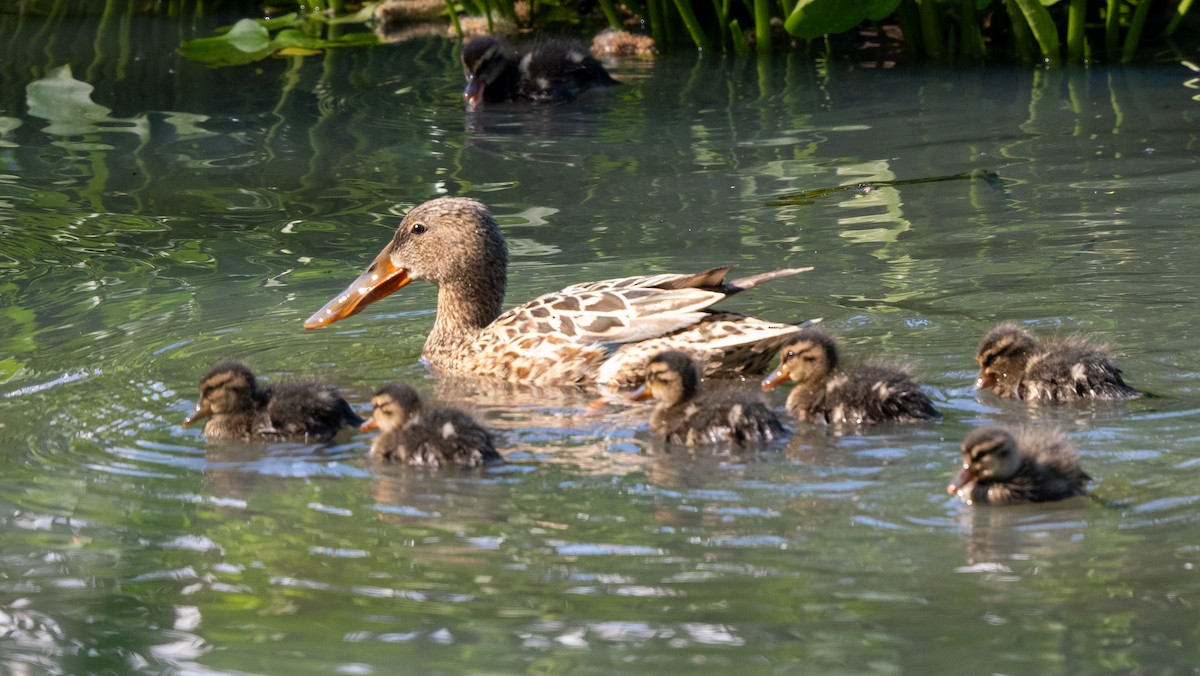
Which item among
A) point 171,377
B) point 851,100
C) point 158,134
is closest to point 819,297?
point 171,377

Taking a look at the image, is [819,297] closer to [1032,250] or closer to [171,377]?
[1032,250]

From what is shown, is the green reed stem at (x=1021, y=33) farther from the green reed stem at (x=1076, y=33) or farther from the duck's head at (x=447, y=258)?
the duck's head at (x=447, y=258)

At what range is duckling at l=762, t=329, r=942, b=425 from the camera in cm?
504

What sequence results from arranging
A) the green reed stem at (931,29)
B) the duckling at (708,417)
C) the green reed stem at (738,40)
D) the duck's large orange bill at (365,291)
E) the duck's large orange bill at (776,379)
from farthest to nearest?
the green reed stem at (738,40) → the green reed stem at (931,29) → the duck's large orange bill at (365,291) → the duck's large orange bill at (776,379) → the duckling at (708,417)

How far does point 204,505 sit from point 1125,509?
2384 millimetres

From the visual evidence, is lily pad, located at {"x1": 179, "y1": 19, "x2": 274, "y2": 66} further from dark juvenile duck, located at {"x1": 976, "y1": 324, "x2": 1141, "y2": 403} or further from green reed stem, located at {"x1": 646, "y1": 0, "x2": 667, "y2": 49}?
dark juvenile duck, located at {"x1": 976, "y1": 324, "x2": 1141, "y2": 403}

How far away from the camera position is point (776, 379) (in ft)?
18.3

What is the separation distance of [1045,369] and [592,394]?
155cm

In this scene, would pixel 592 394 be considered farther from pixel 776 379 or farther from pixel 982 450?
pixel 982 450

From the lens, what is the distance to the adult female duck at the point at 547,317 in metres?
5.84

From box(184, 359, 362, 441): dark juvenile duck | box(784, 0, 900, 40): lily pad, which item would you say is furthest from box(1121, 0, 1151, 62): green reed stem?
box(184, 359, 362, 441): dark juvenile duck

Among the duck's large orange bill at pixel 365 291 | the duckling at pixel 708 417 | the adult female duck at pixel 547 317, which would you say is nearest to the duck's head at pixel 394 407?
the duckling at pixel 708 417

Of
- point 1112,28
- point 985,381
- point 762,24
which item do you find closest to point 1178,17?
point 1112,28

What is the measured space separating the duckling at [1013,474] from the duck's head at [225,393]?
2199mm
